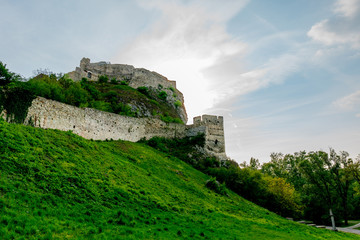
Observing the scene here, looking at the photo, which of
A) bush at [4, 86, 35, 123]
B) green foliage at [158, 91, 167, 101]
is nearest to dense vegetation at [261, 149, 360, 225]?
bush at [4, 86, 35, 123]

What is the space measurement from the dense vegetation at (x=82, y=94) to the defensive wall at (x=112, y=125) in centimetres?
160

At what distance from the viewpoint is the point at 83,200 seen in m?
10.0

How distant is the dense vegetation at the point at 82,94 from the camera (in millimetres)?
18281

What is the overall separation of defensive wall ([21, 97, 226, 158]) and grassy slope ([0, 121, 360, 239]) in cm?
468

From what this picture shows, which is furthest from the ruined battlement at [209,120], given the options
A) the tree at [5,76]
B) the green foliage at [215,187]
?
the tree at [5,76]

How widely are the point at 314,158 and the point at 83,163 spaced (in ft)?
111

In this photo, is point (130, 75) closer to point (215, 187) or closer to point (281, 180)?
point (281, 180)

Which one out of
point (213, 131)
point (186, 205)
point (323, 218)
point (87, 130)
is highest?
point (213, 131)

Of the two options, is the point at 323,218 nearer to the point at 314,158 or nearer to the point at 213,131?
the point at 314,158

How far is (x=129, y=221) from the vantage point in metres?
9.95

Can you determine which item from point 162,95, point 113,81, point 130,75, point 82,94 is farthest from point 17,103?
point 130,75

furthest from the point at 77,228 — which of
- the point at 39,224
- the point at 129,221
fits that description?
the point at 129,221

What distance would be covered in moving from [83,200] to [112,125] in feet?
62.4

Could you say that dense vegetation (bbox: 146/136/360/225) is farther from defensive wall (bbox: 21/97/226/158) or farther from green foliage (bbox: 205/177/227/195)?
green foliage (bbox: 205/177/227/195)
